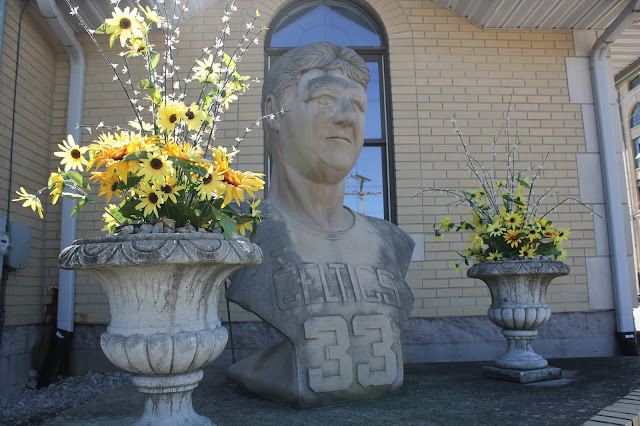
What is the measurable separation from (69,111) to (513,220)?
161 inches

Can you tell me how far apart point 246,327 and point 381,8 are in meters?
3.47

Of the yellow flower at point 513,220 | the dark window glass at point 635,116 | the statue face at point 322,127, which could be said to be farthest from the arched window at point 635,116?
the statue face at point 322,127

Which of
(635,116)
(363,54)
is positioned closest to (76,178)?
(363,54)

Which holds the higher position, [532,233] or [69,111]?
[69,111]

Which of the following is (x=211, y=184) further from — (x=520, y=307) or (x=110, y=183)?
A: (x=520, y=307)

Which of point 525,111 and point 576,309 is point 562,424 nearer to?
point 576,309

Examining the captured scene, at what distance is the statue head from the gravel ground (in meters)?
2.36

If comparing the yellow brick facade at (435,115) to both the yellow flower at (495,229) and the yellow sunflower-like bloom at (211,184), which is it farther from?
the yellow sunflower-like bloom at (211,184)

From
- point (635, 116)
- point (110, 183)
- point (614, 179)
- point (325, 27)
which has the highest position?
point (635, 116)

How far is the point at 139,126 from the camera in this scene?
2092mm

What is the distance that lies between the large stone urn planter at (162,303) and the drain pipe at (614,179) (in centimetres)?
444

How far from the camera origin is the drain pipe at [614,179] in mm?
5012

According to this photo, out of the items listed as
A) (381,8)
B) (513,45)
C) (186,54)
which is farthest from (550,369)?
(186,54)

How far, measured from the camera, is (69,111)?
5020 millimetres
